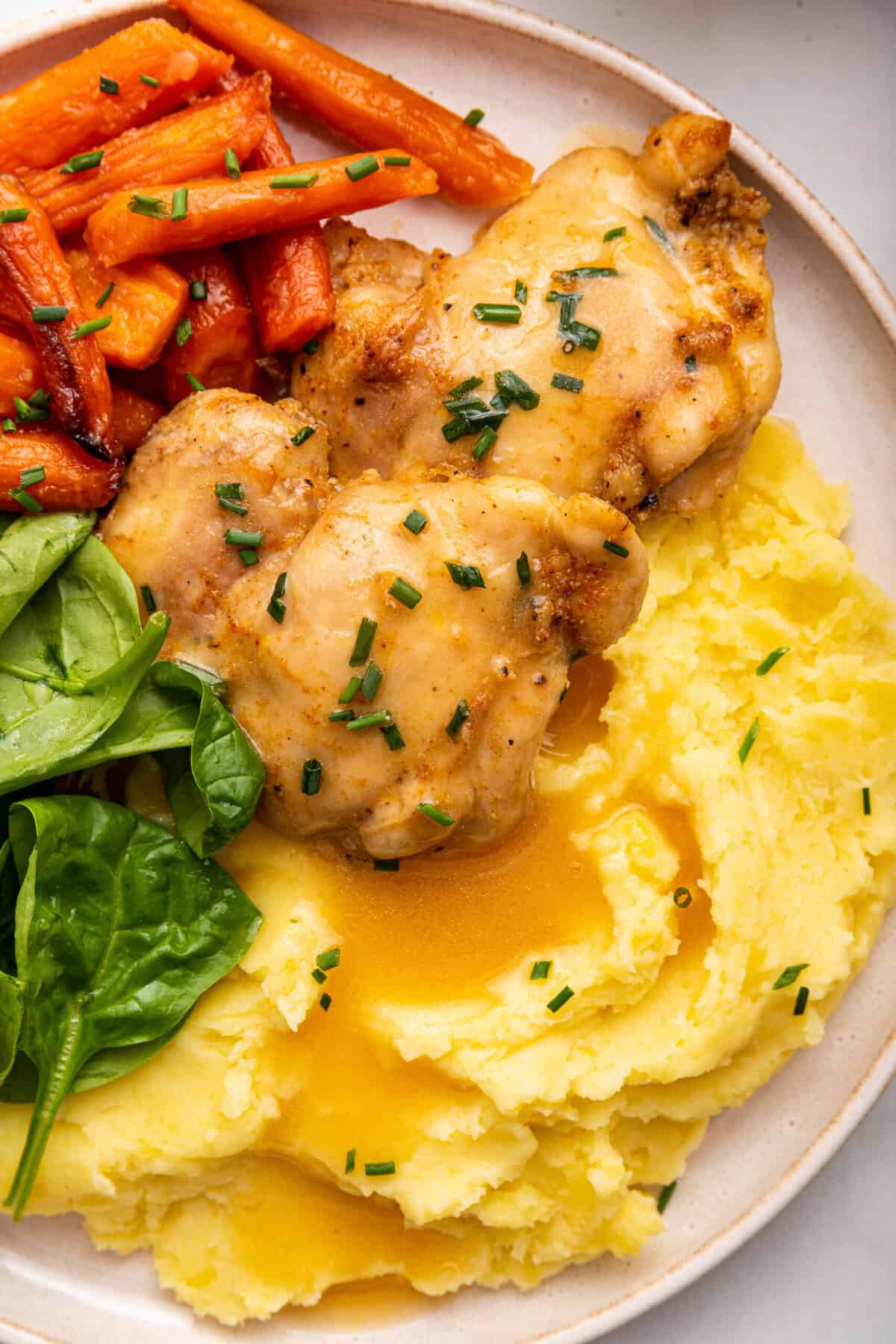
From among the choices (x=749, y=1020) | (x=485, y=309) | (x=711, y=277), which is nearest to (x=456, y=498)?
(x=485, y=309)

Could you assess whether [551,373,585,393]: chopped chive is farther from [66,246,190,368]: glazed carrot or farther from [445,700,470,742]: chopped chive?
[66,246,190,368]: glazed carrot

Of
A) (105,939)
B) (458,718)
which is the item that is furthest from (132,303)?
(105,939)

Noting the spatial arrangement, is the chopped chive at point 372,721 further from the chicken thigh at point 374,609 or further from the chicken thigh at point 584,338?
the chicken thigh at point 584,338

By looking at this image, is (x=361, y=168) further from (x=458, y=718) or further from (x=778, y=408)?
(x=458, y=718)

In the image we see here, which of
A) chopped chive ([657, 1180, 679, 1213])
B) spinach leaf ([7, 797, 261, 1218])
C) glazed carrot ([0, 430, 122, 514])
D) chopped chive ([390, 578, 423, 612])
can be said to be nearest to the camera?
chopped chive ([390, 578, 423, 612])

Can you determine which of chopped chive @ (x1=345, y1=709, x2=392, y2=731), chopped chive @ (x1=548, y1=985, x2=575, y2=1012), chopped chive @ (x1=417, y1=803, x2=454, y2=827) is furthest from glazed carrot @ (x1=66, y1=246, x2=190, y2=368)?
chopped chive @ (x1=548, y1=985, x2=575, y2=1012)

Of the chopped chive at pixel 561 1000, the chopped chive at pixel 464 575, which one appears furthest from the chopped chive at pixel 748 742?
the chopped chive at pixel 464 575
